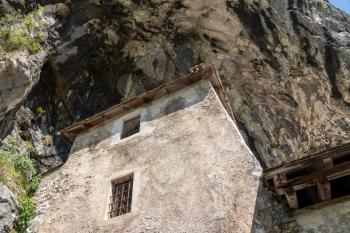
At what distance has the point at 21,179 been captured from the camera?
42.1 feet

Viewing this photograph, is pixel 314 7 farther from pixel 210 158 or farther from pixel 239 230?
pixel 239 230

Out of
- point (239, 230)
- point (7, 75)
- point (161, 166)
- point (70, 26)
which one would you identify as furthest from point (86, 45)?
point (239, 230)

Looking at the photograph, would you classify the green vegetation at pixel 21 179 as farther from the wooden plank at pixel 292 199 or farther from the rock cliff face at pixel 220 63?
the wooden plank at pixel 292 199

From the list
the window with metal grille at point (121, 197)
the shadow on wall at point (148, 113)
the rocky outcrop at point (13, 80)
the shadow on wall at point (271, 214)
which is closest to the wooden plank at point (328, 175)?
the shadow on wall at point (271, 214)

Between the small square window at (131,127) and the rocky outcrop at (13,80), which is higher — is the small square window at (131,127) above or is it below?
below

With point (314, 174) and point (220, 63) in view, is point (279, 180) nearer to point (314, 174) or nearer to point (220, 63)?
point (314, 174)

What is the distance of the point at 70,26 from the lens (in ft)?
65.2

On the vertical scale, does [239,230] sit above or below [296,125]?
below

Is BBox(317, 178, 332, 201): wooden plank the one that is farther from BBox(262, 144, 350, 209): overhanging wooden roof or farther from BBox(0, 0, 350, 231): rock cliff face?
BBox(0, 0, 350, 231): rock cliff face

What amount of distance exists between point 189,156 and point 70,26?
40.2 feet

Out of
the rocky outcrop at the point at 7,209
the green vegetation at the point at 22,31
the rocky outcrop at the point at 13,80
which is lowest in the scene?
the rocky outcrop at the point at 7,209

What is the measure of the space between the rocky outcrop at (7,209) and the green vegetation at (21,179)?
9.2 inches

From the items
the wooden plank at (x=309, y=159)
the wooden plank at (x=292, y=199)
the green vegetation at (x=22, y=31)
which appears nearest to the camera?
the wooden plank at (x=309, y=159)

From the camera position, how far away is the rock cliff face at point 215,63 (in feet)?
64.6
